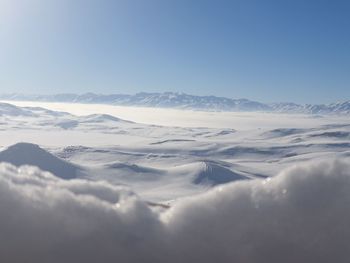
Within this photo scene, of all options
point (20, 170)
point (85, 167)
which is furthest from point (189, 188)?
point (20, 170)

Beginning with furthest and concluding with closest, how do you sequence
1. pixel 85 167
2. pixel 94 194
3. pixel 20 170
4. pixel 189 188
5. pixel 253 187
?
pixel 85 167
pixel 189 188
pixel 20 170
pixel 94 194
pixel 253 187

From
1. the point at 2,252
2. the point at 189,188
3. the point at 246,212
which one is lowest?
the point at 189,188

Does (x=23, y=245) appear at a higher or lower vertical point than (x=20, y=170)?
lower

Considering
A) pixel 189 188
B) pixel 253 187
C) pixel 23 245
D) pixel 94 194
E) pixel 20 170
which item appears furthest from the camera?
pixel 189 188

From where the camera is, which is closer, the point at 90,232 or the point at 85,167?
the point at 90,232

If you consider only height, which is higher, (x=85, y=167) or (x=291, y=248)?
(x=291, y=248)

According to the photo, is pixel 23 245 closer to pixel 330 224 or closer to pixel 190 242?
pixel 190 242

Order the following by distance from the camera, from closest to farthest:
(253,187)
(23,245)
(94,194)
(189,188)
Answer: (23,245) < (253,187) < (94,194) < (189,188)

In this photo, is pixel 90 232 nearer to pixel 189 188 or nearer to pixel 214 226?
pixel 214 226

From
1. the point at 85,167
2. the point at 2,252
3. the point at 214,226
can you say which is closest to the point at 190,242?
the point at 214,226
